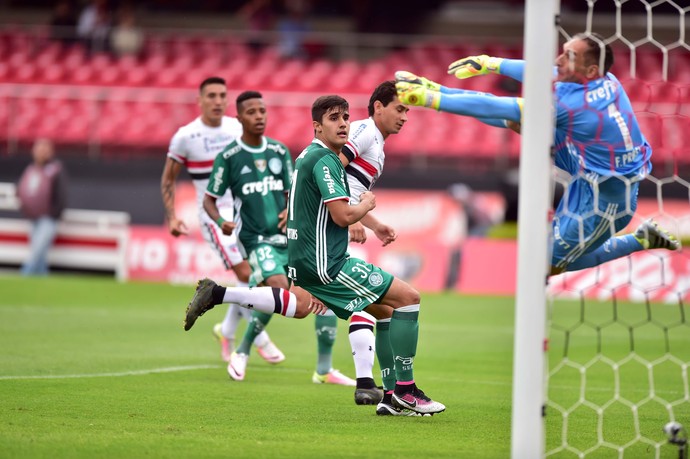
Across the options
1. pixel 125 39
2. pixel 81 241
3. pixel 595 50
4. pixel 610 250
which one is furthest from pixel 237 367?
pixel 125 39

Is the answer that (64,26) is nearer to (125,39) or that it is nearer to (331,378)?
(125,39)

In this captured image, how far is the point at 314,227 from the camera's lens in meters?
7.21

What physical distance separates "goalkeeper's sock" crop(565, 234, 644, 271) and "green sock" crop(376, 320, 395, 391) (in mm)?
1389

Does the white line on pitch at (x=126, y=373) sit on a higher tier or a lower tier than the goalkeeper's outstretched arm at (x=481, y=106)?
lower

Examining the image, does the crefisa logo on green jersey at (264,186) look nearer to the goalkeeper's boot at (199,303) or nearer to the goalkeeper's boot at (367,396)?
the goalkeeper's boot at (199,303)

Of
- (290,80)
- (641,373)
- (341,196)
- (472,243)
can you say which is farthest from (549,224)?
(290,80)

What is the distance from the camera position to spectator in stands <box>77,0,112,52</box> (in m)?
25.4

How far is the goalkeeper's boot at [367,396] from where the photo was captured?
7754 millimetres

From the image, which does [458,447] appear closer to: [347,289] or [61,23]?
[347,289]

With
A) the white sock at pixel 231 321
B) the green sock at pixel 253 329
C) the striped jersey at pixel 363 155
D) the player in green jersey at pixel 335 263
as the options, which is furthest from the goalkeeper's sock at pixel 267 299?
the white sock at pixel 231 321

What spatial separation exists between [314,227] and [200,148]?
134 inches

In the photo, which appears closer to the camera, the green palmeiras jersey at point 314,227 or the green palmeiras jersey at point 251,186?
the green palmeiras jersey at point 314,227

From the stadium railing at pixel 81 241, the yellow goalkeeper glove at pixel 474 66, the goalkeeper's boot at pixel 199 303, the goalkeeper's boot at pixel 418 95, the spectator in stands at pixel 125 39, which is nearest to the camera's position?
the goalkeeper's boot at pixel 418 95

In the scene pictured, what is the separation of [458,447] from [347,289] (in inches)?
55.4
